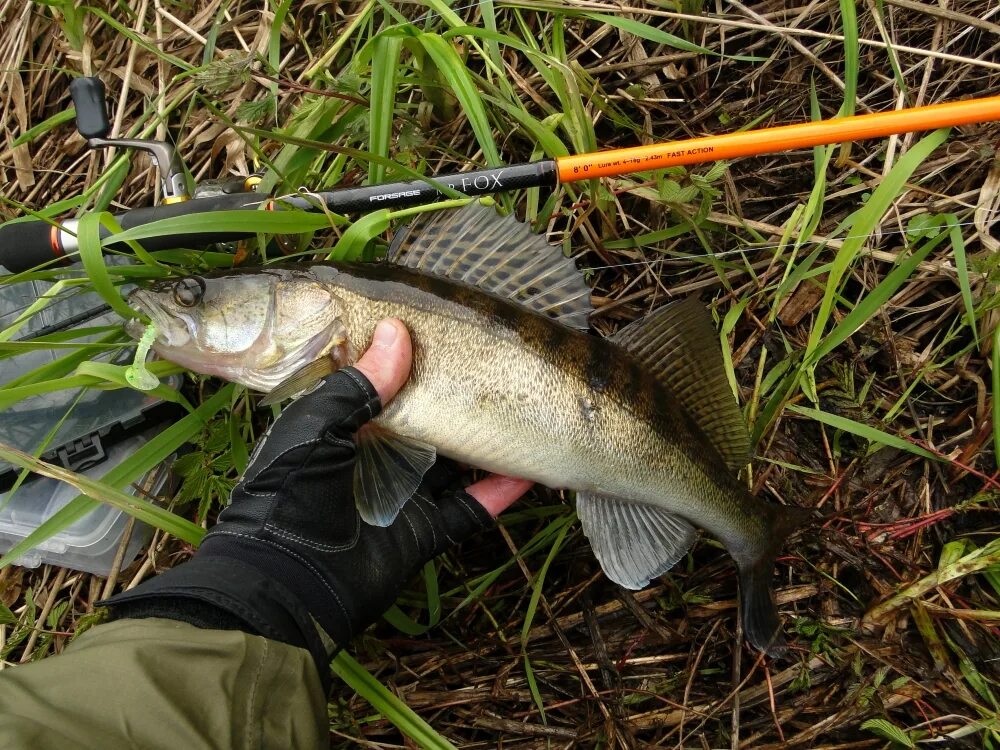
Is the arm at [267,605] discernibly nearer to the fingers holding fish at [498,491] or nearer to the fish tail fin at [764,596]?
the fingers holding fish at [498,491]

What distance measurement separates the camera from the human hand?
1.79 m

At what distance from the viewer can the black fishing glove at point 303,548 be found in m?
1.71

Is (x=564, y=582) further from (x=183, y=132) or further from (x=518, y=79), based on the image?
(x=183, y=132)

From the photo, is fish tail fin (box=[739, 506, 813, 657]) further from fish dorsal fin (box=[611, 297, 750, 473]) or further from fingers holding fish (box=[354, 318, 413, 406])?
fingers holding fish (box=[354, 318, 413, 406])

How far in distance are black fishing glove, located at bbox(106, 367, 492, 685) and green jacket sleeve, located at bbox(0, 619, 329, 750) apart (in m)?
0.16

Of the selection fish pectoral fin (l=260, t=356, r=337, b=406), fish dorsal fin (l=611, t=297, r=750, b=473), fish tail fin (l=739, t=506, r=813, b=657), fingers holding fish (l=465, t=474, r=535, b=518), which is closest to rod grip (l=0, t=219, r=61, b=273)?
fish pectoral fin (l=260, t=356, r=337, b=406)

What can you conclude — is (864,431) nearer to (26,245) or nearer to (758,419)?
(758,419)

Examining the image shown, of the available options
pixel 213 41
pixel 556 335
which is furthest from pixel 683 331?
pixel 213 41

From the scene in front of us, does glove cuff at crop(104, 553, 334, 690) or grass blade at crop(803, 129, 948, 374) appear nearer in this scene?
glove cuff at crop(104, 553, 334, 690)

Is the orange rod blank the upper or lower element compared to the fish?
upper

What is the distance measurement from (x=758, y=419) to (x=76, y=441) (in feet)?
8.37

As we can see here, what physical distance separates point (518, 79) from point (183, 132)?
1595 millimetres

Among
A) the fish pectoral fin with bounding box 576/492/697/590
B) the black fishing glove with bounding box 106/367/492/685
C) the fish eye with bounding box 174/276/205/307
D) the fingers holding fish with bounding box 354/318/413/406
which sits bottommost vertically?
the fish pectoral fin with bounding box 576/492/697/590

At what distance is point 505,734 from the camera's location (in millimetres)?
2283
